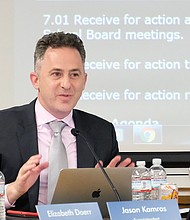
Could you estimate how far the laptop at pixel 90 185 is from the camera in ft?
7.32

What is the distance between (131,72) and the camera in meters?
4.23

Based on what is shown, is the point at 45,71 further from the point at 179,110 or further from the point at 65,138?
the point at 179,110

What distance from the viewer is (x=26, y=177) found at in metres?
2.25

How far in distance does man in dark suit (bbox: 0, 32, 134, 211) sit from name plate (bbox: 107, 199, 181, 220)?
63 cm

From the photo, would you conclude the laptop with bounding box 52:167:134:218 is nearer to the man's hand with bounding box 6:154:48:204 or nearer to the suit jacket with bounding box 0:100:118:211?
the man's hand with bounding box 6:154:48:204

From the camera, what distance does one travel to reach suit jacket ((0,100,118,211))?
266 centimetres

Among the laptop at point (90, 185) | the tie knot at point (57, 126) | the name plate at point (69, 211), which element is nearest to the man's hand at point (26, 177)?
the laptop at point (90, 185)

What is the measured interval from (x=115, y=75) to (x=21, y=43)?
0.70 m

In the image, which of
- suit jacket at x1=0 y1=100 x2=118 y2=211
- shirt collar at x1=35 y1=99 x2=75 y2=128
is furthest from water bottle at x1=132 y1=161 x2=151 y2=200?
shirt collar at x1=35 y1=99 x2=75 y2=128

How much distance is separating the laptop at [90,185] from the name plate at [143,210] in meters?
0.38

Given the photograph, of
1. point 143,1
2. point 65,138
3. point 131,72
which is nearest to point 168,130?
point 131,72

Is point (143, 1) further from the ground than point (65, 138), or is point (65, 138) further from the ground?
point (143, 1)

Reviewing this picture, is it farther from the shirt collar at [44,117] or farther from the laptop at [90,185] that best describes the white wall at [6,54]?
the laptop at [90,185]

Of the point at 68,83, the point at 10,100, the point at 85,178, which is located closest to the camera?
the point at 85,178
